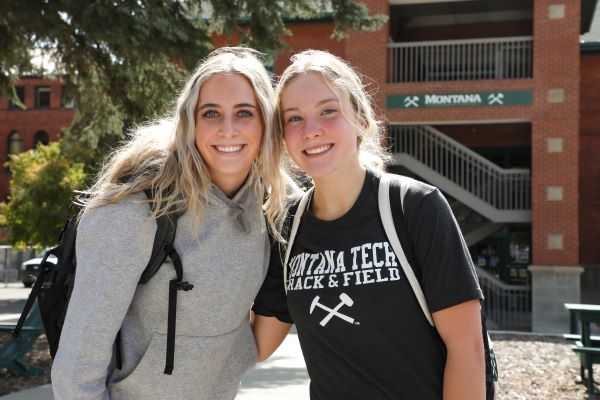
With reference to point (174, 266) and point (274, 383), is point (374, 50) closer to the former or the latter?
point (274, 383)

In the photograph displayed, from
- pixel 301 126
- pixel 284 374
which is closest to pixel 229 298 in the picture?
pixel 301 126

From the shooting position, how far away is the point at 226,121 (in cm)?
241

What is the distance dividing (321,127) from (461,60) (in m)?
18.7

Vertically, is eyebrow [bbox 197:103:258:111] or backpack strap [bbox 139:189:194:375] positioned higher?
eyebrow [bbox 197:103:258:111]

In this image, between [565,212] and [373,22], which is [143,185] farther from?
[565,212]

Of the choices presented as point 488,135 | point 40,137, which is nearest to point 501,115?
point 488,135

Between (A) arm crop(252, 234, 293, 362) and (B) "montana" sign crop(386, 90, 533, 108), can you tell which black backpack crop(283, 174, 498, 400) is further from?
(B) "montana" sign crop(386, 90, 533, 108)

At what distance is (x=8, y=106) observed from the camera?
4131 centimetres

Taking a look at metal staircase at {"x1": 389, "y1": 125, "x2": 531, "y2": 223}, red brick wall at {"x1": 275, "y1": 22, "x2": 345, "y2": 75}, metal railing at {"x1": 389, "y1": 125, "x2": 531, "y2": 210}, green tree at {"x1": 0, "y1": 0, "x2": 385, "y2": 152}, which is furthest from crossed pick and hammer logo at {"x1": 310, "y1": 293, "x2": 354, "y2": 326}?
red brick wall at {"x1": 275, "y1": 22, "x2": 345, "y2": 75}

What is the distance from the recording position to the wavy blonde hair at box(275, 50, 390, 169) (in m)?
2.31

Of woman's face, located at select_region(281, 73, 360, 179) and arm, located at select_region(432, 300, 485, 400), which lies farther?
woman's face, located at select_region(281, 73, 360, 179)

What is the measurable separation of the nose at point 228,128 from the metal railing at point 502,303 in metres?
15.7

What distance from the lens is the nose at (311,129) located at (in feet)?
7.54

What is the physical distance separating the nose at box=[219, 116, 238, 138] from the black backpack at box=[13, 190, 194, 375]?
35 centimetres
